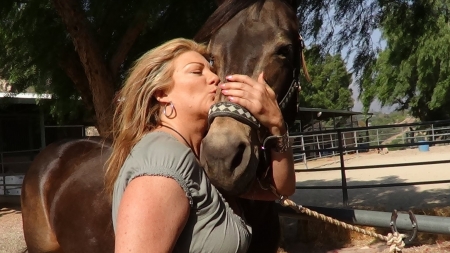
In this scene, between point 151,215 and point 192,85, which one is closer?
point 151,215

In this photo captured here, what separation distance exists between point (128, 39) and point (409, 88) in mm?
28119

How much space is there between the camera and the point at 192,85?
5.22 ft

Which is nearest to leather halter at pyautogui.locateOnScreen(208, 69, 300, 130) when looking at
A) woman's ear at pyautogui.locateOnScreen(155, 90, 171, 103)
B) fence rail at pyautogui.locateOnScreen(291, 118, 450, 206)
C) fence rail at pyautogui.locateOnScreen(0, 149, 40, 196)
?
woman's ear at pyautogui.locateOnScreen(155, 90, 171, 103)

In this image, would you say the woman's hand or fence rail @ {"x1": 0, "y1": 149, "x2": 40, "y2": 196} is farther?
fence rail @ {"x1": 0, "y1": 149, "x2": 40, "y2": 196}

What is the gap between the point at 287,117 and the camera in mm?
2252

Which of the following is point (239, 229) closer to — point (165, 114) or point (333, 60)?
point (165, 114)

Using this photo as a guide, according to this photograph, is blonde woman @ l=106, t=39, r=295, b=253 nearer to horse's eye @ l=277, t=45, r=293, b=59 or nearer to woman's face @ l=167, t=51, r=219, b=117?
woman's face @ l=167, t=51, r=219, b=117

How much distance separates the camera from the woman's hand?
1.64m

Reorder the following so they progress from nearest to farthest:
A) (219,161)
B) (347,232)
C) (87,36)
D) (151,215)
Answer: (151,215) → (219,161) → (87,36) → (347,232)

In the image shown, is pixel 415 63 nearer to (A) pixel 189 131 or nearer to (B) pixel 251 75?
(B) pixel 251 75

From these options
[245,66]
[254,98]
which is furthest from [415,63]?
[254,98]

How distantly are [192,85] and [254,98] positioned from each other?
22cm

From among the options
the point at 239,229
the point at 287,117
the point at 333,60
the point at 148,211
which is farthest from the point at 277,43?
the point at 333,60

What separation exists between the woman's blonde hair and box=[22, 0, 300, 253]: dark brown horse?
0.21 m
